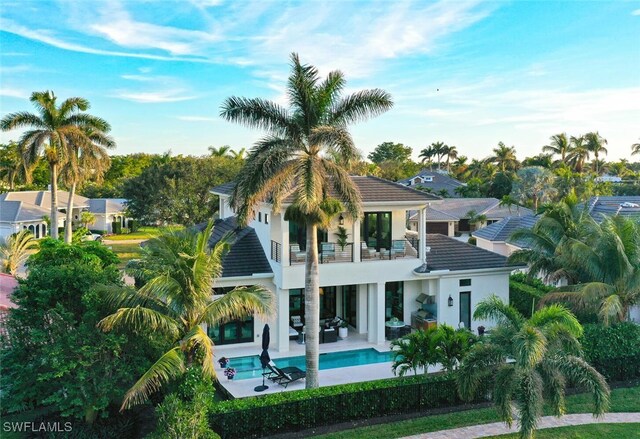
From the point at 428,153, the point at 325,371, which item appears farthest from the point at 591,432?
the point at 428,153

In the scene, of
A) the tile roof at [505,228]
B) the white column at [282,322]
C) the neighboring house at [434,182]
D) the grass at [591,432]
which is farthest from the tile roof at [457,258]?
the neighboring house at [434,182]

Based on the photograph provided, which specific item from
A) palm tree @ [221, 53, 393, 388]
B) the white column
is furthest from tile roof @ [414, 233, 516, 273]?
palm tree @ [221, 53, 393, 388]

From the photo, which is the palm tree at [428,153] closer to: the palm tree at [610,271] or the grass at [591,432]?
the palm tree at [610,271]

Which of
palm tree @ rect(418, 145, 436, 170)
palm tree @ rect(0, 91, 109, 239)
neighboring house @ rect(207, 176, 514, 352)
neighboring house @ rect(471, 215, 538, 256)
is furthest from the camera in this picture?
palm tree @ rect(418, 145, 436, 170)

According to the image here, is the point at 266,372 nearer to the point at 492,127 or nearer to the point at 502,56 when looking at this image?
the point at 502,56

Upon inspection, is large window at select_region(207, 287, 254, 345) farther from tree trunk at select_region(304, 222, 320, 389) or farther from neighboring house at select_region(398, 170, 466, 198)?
neighboring house at select_region(398, 170, 466, 198)
